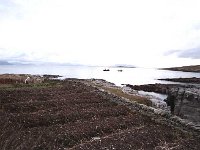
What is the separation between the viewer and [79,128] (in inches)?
752

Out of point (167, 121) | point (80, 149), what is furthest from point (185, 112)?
point (80, 149)

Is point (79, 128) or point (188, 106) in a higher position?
point (188, 106)

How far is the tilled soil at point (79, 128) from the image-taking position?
16.0 metres

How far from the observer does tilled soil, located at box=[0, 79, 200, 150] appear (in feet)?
52.6

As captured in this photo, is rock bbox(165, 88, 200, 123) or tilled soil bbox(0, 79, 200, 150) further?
rock bbox(165, 88, 200, 123)

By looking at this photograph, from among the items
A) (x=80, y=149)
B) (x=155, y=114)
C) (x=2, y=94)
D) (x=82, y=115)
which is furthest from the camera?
(x=2, y=94)

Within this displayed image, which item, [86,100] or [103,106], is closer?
[103,106]

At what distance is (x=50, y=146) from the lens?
15.5 meters

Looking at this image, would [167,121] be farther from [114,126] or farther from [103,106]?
[103,106]

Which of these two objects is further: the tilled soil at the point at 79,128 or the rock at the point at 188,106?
the rock at the point at 188,106

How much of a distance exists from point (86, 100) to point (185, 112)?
31.2 ft

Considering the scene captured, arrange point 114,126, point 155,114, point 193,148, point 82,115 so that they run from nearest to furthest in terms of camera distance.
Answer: point 193,148 < point 114,126 < point 82,115 < point 155,114

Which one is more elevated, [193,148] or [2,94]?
[2,94]

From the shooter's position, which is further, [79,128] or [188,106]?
[188,106]
